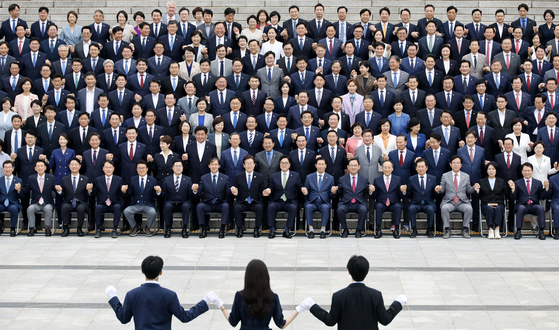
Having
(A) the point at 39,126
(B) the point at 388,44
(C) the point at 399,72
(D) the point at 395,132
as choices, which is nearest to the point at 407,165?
(D) the point at 395,132

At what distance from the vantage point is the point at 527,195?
12086 mm

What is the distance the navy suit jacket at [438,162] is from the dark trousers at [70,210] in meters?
6.38

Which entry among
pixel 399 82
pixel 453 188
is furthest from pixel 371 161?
pixel 399 82

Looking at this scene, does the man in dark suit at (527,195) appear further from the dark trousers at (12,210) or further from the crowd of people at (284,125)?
the dark trousers at (12,210)

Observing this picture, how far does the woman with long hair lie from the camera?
5.47 metres

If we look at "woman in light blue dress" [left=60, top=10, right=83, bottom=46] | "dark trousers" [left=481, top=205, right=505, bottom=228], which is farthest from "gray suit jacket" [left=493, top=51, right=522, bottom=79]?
"woman in light blue dress" [left=60, top=10, right=83, bottom=46]

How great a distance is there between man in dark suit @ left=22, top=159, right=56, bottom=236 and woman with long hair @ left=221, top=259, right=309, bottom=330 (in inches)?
295

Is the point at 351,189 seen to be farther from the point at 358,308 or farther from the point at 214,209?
the point at 358,308

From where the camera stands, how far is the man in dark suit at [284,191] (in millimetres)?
12188

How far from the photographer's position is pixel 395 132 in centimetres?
1323

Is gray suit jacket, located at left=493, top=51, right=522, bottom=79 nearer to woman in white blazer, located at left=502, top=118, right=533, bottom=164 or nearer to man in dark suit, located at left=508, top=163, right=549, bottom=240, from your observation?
woman in white blazer, located at left=502, top=118, right=533, bottom=164

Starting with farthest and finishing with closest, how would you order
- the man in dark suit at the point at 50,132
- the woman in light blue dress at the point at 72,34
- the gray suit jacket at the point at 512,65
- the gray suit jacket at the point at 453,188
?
the woman in light blue dress at the point at 72,34
the gray suit jacket at the point at 512,65
the man in dark suit at the point at 50,132
the gray suit jacket at the point at 453,188

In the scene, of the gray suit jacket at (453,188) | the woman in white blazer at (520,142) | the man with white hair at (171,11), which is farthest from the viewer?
the man with white hair at (171,11)

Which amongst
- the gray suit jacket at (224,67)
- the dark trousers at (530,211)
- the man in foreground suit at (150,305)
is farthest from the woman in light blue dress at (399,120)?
the man in foreground suit at (150,305)
